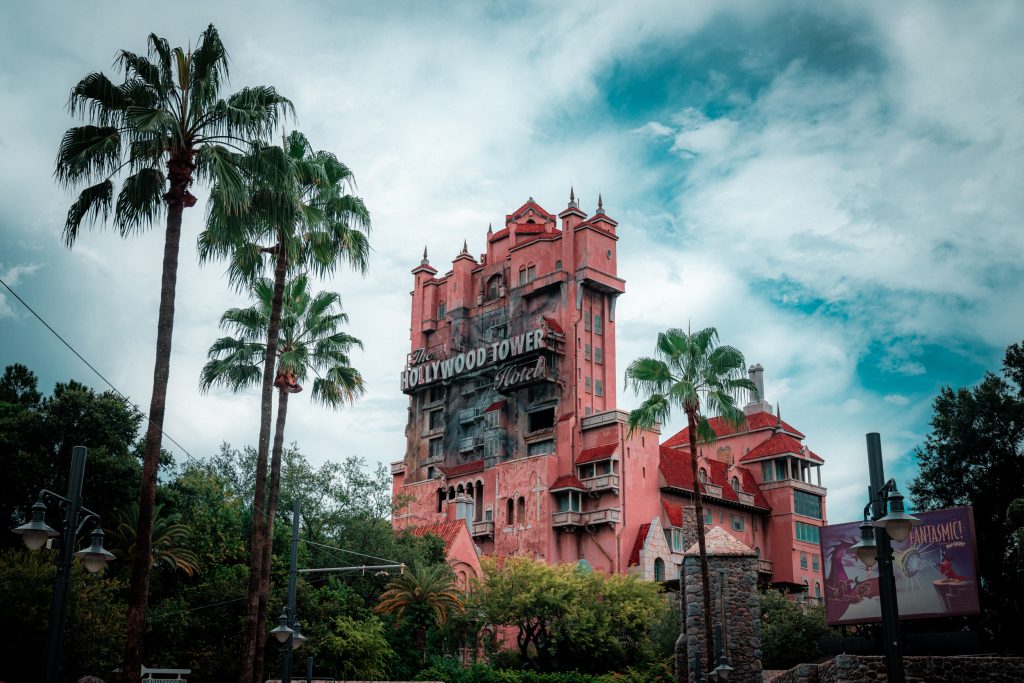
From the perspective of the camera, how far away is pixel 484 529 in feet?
243

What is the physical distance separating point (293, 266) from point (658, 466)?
45.2m

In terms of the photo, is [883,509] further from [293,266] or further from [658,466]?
[658,466]

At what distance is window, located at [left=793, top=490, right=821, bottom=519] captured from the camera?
80.1m

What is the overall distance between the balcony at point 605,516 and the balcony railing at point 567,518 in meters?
0.76

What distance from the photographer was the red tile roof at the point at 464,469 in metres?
77.1

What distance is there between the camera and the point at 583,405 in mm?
74750

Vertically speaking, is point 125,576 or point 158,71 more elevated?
point 158,71

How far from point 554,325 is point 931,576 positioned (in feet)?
151

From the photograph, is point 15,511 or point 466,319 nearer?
point 15,511

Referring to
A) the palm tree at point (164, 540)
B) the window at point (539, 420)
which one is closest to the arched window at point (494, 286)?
the window at point (539, 420)

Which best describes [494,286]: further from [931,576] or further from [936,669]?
[936,669]

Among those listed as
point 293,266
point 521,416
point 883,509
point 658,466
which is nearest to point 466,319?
point 521,416

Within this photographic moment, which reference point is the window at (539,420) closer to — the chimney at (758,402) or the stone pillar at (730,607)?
the chimney at (758,402)

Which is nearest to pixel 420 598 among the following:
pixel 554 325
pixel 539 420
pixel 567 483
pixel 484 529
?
pixel 567 483
